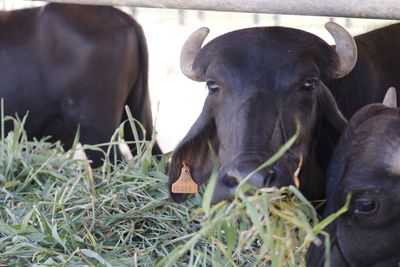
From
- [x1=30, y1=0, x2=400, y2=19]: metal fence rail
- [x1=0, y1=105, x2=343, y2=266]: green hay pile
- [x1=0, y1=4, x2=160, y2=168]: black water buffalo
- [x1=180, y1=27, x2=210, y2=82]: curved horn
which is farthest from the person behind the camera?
[x1=0, y1=4, x2=160, y2=168]: black water buffalo

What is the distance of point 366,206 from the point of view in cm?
286

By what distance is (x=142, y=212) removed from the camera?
3803mm

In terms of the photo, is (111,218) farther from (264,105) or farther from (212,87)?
(264,105)

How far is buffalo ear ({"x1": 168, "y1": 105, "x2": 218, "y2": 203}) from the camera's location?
372cm

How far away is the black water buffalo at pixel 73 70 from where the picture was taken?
655 centimetres

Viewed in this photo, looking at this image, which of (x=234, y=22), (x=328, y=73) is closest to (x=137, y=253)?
(x=328, y=73)

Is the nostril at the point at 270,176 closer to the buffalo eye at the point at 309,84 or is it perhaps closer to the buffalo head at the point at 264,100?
the buffalo head at the point at 264,100

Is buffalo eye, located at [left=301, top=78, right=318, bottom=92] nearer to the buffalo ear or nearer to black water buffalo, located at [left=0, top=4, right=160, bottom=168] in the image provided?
the buffalo ear

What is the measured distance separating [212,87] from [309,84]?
434mm

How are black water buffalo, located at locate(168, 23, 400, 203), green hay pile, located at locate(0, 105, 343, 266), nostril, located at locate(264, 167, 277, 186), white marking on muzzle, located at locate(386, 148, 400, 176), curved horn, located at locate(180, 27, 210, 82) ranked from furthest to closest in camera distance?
1. curved horn, located at locate(180, 27, 210, 82)
2. black water buffalo, located at locate(168, 23, 400, 203)
3. green hay pile, located at locate(0, 105, 343, 266)
4. nostril, located at locate(264, 167, 277, 186)
5. white marking on muzzle, located at locate(386, 148, 400, 176)

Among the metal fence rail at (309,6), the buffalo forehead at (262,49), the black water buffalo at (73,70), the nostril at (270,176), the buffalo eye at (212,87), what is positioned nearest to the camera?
the nostril at (270,176)

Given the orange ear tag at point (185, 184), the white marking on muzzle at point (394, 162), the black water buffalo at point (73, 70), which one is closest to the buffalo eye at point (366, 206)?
the white marking on muzzle at point (394, 162)

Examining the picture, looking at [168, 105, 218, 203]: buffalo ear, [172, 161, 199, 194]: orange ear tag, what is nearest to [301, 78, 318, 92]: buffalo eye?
[168, 105, 218, 203]: buffalo ear

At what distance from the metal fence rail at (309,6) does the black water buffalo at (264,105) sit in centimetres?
13
